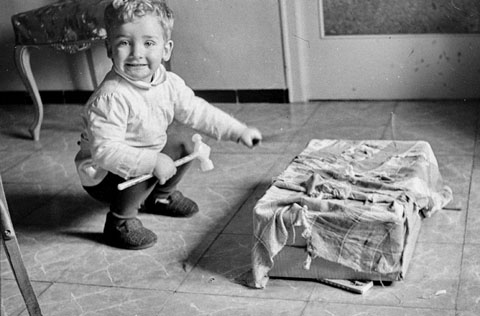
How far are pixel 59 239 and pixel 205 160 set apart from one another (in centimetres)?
48

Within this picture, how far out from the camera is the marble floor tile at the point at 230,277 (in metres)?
1.88

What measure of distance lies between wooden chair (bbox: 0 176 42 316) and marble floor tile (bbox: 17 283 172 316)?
0.63 ft

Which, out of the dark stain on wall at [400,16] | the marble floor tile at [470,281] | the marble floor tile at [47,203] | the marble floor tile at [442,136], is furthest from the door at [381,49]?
the marble floor tile at [470,281]

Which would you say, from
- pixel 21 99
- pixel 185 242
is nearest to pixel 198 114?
pixel 185 242

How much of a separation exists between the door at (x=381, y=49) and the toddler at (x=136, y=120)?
110 centimetres

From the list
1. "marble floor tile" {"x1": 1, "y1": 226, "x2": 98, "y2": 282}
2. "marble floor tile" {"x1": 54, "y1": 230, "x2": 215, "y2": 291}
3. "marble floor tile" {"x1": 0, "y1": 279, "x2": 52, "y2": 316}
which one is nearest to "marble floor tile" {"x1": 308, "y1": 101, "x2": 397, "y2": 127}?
"marble floor tile" {"x1": 54, "y1": 230, "x2": 215, "y2": 291}

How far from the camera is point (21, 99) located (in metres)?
3.62

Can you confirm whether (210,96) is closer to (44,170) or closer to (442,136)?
(44,170)

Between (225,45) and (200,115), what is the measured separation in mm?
1167

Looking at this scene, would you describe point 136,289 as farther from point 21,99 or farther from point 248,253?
point 21,99

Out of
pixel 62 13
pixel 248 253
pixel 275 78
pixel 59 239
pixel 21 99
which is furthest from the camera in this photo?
pixel 21 99

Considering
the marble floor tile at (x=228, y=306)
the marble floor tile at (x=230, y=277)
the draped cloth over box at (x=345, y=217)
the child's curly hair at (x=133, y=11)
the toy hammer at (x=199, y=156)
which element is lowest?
the marble floor tile at (x=230, y=277)

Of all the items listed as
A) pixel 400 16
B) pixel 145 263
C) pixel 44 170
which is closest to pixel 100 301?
pixel 145 263

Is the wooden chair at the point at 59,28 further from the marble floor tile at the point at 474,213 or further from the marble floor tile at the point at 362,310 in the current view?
the marble floor tile at the point at 362,310
